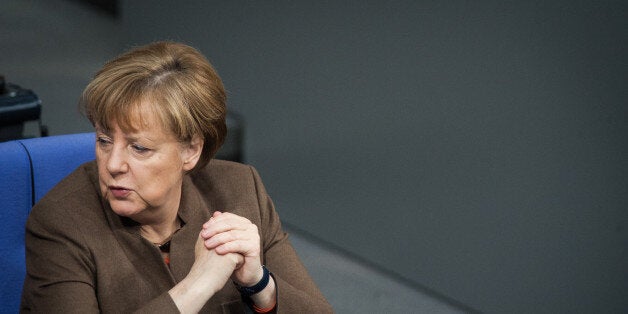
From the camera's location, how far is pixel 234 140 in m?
3.83

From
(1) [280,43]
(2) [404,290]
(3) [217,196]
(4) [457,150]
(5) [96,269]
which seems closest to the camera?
(5) [96,269]

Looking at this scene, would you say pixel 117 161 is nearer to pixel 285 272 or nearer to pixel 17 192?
pixel 17 192

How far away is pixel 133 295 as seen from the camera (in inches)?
59.0

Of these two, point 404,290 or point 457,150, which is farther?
point 404,290

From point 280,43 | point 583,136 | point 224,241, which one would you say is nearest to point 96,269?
point 224,241

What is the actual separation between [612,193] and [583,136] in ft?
0.62

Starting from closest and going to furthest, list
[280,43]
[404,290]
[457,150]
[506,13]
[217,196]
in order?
[217,196]
[506,13]
[457,150]
[404,290]
[280,43]

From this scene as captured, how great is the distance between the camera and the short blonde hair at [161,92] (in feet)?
4.74

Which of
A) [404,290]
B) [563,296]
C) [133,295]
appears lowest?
[404,290]

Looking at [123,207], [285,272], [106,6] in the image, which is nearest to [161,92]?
[123,207]

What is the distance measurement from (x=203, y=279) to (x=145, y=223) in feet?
0.76

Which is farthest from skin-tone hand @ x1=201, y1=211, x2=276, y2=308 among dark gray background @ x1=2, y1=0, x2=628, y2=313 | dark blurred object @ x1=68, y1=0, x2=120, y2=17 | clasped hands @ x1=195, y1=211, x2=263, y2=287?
dark blurred object @ x1=68, y1=0, x2=120, y2=17

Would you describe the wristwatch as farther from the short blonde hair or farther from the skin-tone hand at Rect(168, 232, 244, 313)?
the short blonde hair

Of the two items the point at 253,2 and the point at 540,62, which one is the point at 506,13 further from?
the point at 253,2
